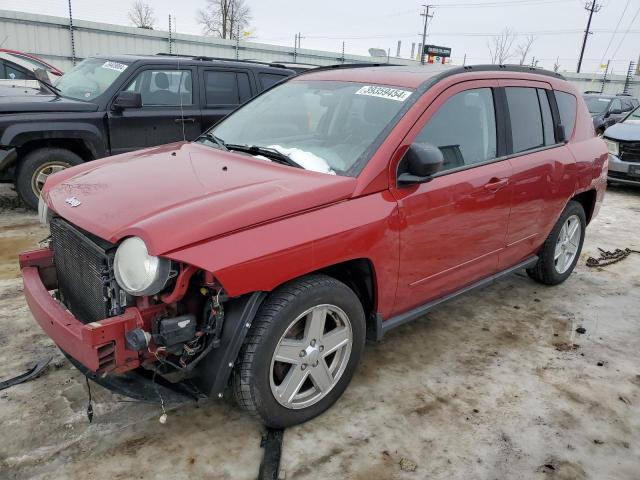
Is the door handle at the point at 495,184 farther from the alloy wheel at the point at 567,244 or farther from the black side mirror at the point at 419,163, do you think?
the alloy wheel at the point at 567,244

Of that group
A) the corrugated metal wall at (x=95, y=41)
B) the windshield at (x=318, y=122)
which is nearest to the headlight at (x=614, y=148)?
the corrugated metal wall at (x=95, y=41)

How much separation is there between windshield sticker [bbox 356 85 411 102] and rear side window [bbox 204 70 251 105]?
4.01m

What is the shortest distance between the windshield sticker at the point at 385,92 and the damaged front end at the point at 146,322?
1.52 metres

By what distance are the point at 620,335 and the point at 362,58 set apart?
81.3 feet

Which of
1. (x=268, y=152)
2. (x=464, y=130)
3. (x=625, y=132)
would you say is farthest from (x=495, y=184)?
(x=625, y=132)

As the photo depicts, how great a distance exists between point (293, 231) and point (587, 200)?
3.60m

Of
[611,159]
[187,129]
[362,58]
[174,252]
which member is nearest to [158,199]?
[174,252]

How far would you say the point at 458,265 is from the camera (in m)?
3.33

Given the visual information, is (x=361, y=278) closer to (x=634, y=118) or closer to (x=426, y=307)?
(x=426, y=307)

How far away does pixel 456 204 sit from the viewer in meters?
3.11

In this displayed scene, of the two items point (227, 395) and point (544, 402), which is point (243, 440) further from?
point (544, 402)

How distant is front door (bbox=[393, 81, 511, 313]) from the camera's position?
115 inches

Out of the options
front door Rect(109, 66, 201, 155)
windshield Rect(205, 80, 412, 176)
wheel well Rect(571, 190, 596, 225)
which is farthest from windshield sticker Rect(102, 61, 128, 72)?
wheel well Rect(571, 190, 596, 225)

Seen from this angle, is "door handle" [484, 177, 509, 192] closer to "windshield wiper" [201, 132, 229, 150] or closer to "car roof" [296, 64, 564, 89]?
"car roof" [296, 64, 564, 89]
